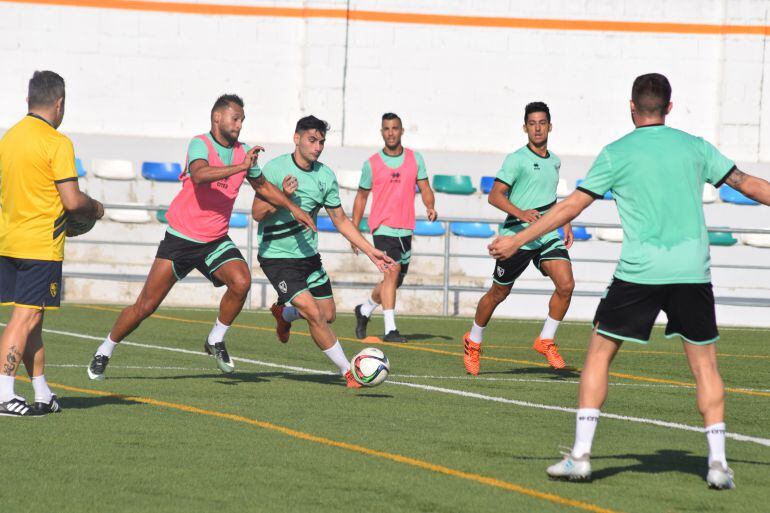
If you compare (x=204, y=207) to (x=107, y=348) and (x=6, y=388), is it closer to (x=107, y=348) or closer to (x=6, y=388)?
(x=107, y=348)

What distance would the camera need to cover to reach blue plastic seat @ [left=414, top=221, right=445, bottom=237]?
73.4 feet

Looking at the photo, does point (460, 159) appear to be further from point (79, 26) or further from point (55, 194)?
point (55, 194)

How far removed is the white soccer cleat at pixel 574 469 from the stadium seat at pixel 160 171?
16217mm

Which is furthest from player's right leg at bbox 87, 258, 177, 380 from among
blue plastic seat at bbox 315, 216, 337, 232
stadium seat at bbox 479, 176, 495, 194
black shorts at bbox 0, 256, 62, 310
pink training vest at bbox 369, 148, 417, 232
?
stadium seat at bbox 479, 176, 495, 194

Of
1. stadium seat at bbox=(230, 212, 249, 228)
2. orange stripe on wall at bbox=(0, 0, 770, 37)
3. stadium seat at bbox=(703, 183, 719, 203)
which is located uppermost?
orange stripe on wall at bbox=(0, 0, 770, 37)

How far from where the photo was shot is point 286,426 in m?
8.62

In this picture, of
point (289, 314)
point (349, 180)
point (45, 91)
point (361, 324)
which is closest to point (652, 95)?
point (45, 91)

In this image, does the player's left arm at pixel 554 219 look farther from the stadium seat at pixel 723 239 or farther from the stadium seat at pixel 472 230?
the stadium seat at pixel 723 239

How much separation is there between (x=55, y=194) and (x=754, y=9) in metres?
17.5

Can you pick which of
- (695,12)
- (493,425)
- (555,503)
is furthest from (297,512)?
(695,12)

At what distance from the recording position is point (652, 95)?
6.96m

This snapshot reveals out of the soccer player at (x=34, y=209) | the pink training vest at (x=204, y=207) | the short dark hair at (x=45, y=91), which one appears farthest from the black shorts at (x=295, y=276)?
the short dark hair at (x=45, y=91)

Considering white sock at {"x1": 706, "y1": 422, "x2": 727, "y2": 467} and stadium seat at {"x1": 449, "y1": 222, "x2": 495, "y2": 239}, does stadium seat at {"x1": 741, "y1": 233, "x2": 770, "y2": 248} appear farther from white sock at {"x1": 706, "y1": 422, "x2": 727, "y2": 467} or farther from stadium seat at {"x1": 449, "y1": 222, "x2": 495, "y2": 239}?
white sock at {"x1": 706, "y1": 422, "x2": 727, "y2": 467}

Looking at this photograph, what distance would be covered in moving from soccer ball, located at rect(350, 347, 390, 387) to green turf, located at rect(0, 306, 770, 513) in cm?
11
